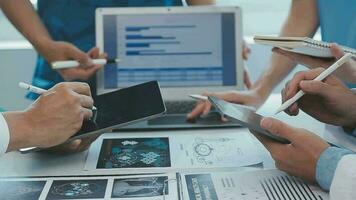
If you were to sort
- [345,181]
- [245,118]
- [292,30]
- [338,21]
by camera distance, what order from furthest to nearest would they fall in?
[292,30], [338,21], [245,118], [345,181]

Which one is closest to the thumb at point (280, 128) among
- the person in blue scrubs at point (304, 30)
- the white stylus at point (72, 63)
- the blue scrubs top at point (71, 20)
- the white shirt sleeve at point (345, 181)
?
the white shirt sleeve at point (345, 181)

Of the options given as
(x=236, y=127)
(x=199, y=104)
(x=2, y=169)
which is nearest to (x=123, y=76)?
(x=199, y=104)

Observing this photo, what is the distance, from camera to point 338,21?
4.42ft

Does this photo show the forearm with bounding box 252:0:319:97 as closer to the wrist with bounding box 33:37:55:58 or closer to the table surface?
the table surface

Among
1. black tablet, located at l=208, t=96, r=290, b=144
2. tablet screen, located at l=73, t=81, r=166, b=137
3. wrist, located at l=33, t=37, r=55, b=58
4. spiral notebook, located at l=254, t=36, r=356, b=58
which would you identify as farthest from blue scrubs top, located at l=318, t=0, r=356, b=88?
wrist, located at l=33, t=37, r=55, b=58

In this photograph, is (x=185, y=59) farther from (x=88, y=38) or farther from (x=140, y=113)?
(x=140, y=113)

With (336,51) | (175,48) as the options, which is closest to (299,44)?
(336,51)

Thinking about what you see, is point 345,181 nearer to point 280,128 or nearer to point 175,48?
point 280,128

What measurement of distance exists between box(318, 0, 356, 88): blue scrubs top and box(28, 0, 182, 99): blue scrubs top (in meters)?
0.51

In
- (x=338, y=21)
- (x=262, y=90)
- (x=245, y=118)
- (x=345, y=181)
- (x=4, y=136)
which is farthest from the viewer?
(x=262, y=90)

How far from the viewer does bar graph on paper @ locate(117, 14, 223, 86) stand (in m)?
1.47

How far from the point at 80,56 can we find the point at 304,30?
0.68 meters

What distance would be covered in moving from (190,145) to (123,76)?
1.43 feet

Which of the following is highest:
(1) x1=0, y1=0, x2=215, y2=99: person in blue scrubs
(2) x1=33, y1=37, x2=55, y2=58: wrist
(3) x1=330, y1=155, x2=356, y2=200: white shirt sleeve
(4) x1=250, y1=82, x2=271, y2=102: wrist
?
(1) x1=0, y1=0, x2=215, y2=99: person in blue scrubs
